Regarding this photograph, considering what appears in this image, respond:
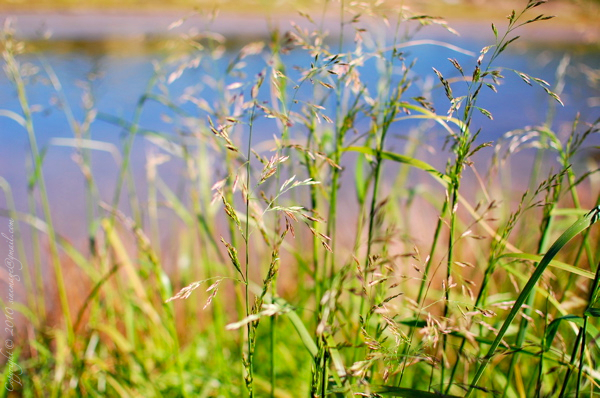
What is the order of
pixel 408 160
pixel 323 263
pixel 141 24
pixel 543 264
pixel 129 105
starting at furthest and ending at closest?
pixel 141 24
pixel 129 105
pixel 323 263
pixel 408 160
pixel 543 264

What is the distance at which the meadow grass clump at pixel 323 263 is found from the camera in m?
0.63

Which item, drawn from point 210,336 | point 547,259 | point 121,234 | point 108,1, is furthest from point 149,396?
point 108,1

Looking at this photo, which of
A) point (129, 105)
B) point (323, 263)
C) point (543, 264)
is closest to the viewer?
point (543, 264)

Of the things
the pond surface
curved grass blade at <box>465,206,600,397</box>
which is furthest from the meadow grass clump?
the pond surface

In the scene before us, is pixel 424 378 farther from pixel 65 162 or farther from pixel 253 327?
pixel 65 162

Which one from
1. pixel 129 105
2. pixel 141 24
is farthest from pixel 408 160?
pixel 141 24

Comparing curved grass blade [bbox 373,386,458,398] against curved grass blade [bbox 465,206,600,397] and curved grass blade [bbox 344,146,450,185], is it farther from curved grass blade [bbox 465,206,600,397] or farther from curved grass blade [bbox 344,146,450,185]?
curved grass blade [bbox 344,146,450,185]

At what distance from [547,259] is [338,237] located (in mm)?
1976

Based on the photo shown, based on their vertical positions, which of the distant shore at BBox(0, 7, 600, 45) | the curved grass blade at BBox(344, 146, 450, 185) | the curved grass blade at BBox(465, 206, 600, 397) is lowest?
the curved grass blade at BBox(465, 206, 600, 397)

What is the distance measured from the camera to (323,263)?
1.04m

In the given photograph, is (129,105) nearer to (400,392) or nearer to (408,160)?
(408,160)

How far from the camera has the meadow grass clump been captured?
2.07ft

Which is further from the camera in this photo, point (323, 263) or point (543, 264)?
point (323, 263)

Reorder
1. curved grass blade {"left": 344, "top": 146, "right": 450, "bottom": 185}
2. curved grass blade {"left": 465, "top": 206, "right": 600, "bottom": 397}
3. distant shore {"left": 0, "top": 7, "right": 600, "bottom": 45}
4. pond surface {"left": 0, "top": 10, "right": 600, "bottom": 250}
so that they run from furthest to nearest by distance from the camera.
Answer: distant shore {"left": 0, "top": 7, "right": 600, "bottom": 45}, pond surface {"left": 0, "top": 10, "right": 600, "bottom": 250}, curved grass blade {"left": 344, "top": 146, "right": 450, "bottom": 185}, curved grass blade {"left": 465, "top": 206, "right": 600, "bottom": 397}
